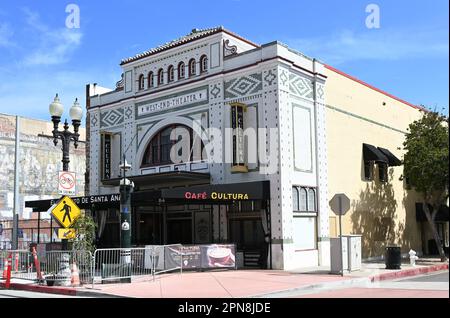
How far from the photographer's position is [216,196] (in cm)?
2120

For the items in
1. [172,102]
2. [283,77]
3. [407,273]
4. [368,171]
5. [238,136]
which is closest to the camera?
[407,273]

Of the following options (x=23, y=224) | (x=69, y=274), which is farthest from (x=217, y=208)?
(x=23, y=224)

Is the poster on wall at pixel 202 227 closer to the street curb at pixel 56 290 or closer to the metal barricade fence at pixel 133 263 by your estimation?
the metal barricade fence at pixel 133 263

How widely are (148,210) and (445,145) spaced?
1544cm

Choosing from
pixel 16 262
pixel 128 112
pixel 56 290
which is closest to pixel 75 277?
pixel 56 290

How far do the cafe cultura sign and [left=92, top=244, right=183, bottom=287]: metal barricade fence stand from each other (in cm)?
208

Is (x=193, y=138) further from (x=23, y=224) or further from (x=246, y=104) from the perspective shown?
(x=23, y=224)

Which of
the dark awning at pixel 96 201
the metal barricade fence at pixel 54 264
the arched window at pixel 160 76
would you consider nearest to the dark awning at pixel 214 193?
the dark awning at pixel 96 201

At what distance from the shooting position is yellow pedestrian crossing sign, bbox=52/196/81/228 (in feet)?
60.3

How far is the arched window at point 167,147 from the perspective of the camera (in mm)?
26438

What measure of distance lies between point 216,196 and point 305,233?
5.18 m

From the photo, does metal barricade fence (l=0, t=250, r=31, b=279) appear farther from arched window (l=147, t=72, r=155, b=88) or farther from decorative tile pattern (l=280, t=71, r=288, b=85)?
decorative tile pattern (l=280, t=71, r=288, b=85)

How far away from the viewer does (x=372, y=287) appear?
1670 centimetres

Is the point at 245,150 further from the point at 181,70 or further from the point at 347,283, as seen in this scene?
the point at 347,283
